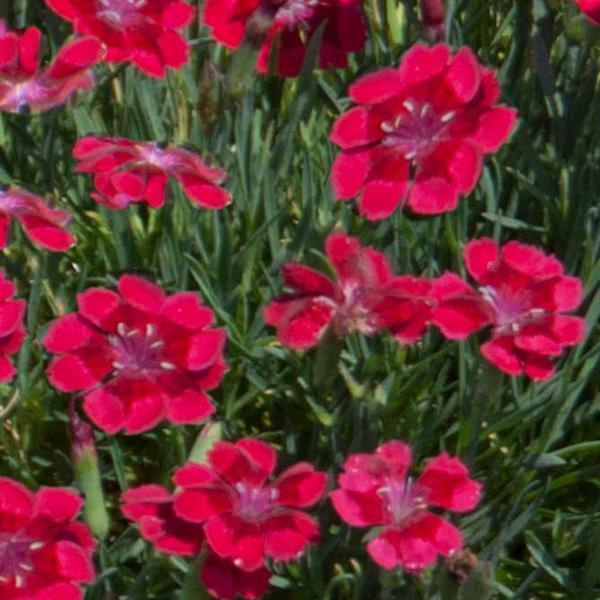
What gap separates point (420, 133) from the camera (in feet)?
4.88

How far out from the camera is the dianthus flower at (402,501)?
1.25 metres

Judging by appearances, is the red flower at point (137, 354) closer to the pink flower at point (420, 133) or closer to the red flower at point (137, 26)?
the pink flower at point (420, 133)

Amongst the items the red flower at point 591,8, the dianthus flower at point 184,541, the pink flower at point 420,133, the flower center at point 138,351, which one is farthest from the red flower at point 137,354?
the red flower at point 591,8

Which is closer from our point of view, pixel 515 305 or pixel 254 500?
pixel 254 500

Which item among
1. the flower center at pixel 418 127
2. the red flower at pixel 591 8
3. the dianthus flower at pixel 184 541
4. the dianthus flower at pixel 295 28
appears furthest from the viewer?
the dianthus flower at pixel 295 28

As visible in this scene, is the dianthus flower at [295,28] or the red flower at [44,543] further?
the dianthus flower at [295,28]

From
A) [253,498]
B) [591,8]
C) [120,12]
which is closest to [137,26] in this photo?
[120,12]

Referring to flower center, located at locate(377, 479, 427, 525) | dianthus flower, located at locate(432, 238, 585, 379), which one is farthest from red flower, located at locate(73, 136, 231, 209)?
flower center, located at locate(377, 479, 427, 525)

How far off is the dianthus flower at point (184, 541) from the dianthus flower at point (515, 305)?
0.28 meters

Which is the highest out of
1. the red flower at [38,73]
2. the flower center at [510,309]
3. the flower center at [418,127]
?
the flower center at [418,127]

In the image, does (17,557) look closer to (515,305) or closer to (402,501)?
(402,501)

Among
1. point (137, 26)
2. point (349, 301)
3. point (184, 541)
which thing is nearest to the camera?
point (184, 541)

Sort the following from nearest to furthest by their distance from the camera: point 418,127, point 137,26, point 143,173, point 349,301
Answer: point 349,301
point 418,127
point 143,173
point 137,26

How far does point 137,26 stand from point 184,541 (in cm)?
68
